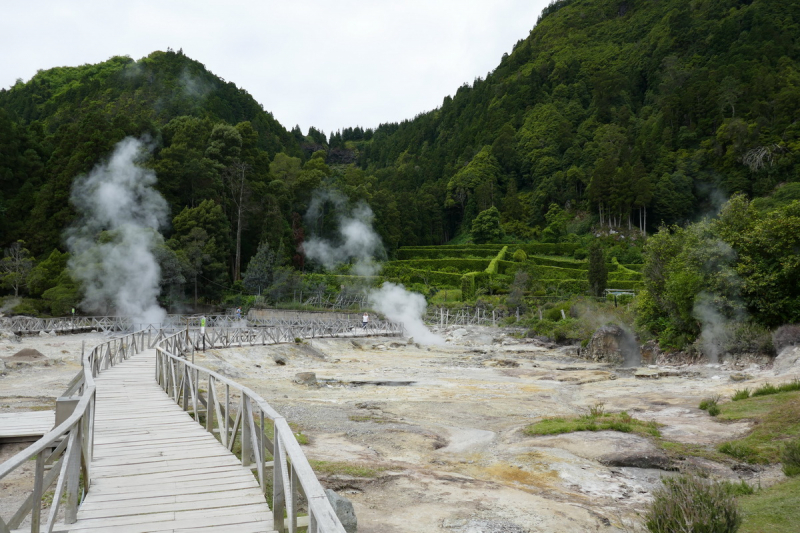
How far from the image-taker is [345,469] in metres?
7.73

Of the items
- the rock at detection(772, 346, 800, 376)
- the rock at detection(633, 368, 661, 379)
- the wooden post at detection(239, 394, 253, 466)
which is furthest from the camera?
the rock at detection(633, 368, 661, 379)

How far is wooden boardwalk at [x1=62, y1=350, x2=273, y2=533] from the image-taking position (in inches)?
176

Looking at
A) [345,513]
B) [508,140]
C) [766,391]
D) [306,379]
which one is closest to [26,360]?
[306,379]

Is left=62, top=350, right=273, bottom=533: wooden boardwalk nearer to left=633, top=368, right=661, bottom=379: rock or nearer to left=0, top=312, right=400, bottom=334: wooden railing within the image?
left=633, top=368, right=661, bottom=379: rock

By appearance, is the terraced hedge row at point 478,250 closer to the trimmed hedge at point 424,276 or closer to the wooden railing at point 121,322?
the trimmed hedge at point 424,276

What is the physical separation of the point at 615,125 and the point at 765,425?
97.8 meters

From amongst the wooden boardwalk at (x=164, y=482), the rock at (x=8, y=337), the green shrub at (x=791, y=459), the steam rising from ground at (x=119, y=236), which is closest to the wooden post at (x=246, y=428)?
the wooden boardwalk at (x=164, y=482)

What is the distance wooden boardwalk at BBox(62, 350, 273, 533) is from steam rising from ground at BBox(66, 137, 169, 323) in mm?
31004

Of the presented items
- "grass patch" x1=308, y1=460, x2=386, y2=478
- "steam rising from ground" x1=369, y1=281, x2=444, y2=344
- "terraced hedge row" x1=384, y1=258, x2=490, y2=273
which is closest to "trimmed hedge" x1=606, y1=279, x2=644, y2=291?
"terraced hedge row" x1=384, y1=258, x2=490, y2=273

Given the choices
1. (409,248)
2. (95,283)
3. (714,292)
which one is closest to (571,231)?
(409,248)

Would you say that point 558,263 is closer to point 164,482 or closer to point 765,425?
point 765,425

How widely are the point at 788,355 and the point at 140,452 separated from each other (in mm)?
20050

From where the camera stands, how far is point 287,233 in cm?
5819

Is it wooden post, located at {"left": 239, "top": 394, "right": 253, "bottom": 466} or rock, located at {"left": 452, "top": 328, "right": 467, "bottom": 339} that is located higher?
wooden post, located at {"left": 239, "top": 394, "right": 253, "bottom": 466}
